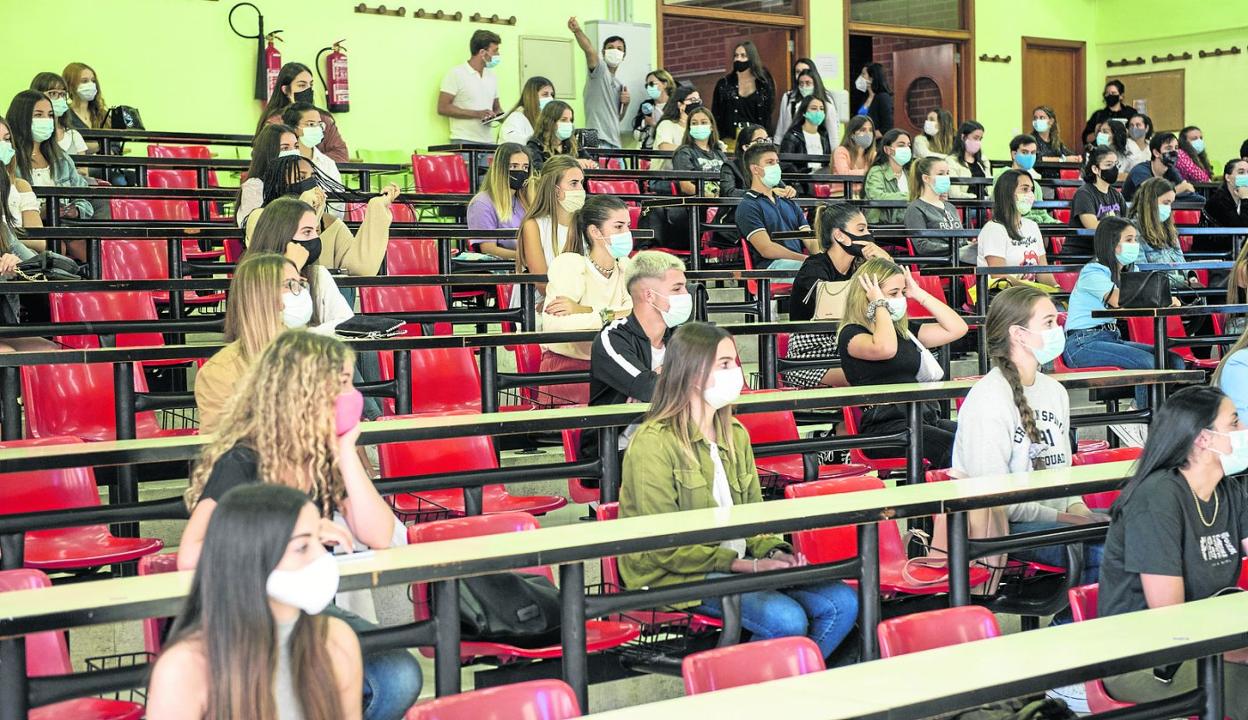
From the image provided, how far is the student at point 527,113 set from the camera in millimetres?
9914

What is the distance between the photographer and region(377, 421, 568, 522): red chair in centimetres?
472

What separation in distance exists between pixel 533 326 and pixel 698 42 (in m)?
9.52

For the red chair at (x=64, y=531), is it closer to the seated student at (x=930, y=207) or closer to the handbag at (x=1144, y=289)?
the handbag at (x=1144, y=289)

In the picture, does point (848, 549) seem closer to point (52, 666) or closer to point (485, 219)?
point (52, 666)

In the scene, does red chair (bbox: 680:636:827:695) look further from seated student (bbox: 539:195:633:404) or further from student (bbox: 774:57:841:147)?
student (bbox: 774:57:841:147)

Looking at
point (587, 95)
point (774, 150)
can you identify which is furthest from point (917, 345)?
point (587, 95)

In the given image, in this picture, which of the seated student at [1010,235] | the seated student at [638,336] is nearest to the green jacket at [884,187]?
the seated student at [1010,235]

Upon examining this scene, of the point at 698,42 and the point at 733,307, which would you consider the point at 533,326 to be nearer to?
the point at 733,307

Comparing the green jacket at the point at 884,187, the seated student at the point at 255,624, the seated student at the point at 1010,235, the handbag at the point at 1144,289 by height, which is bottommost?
the seated student at the point at 255,624

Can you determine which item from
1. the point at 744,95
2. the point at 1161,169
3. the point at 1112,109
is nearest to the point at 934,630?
the point at 744,95

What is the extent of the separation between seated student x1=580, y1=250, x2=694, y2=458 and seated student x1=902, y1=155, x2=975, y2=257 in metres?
4.29

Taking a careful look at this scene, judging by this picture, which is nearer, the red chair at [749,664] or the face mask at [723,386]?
the red chair at [749,664]

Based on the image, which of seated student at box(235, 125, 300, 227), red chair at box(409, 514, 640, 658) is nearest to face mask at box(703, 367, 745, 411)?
red chair at box(409, 514, 640, 658)

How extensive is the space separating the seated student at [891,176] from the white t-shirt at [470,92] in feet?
10.3
